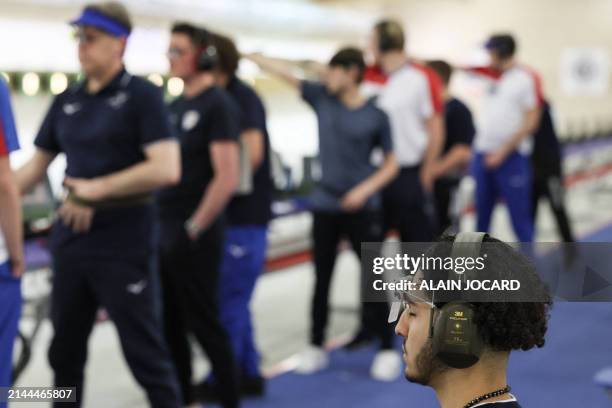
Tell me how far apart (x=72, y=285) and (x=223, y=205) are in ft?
2.31

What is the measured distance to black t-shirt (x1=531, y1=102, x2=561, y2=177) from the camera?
21.5 ft

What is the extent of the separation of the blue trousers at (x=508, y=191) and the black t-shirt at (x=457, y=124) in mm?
320

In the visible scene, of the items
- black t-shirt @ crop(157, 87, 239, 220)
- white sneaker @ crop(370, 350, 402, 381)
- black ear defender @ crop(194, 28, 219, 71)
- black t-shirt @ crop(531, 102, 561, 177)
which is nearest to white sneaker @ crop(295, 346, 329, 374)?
white sneaker @ crop(370, 350, 402, 381)

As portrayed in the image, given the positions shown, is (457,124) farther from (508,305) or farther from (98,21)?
(508,305)

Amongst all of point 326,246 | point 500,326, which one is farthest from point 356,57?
point 500,326

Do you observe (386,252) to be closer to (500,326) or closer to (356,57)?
(500,326)

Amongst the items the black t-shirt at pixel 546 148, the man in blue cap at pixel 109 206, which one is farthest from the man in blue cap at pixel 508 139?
the man in blue cap at pixel 109 206

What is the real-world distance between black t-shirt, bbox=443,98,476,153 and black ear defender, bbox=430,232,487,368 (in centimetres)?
448

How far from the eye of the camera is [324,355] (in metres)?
4.50

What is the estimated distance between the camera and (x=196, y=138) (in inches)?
130

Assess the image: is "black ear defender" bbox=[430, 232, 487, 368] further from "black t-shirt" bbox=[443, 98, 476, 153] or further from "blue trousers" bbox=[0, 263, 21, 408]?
"black t-shirt" bbox=[443, 98, 476, 153]

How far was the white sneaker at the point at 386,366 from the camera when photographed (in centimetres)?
433

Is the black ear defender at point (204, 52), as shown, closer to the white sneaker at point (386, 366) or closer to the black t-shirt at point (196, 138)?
the black t-shirt at point (196, 138)

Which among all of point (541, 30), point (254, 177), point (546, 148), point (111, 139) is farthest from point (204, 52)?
point (541, 30)
